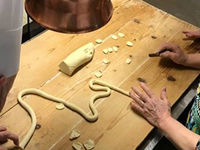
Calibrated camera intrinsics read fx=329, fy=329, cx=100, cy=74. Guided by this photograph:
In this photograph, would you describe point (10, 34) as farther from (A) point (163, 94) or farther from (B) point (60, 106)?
(A) point (163, 94)

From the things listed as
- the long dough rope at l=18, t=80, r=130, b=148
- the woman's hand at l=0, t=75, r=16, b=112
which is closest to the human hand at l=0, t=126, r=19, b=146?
the long dough rope at l=18, t=80, r=130, b=148

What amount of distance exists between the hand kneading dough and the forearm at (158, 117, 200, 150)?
19.3 inches

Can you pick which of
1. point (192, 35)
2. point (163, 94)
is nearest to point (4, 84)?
point (163, 94)

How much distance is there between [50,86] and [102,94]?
245mm

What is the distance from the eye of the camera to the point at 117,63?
169cm

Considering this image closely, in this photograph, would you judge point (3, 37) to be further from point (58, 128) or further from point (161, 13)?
point (161, 13)

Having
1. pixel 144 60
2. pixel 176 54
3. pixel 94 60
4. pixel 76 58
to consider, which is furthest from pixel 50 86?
pixel 176 54

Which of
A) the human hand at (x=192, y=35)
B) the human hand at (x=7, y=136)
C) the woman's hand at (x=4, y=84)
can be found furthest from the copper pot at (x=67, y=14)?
the human hand at (x=192, y=35)

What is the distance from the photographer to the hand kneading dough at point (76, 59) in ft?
5.14

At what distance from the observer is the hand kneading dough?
157 cm

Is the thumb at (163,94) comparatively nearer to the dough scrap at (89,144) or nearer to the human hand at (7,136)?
the dough scrap at (89,144)

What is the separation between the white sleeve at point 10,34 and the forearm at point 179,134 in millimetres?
783

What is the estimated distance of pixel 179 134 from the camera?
1392mm

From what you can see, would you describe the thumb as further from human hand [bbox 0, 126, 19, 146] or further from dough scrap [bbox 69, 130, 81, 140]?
human hand [bbox 0, 126, 19, 146]
